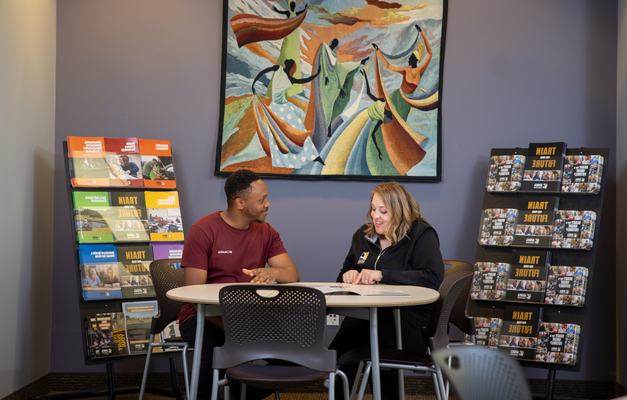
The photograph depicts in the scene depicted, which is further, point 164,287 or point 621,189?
point 621,189

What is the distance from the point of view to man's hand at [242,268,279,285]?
8.68 ft

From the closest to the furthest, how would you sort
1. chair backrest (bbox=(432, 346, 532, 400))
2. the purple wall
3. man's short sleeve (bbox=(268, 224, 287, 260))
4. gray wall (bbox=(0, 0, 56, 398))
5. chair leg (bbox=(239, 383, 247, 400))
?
1. chair backrest (bbox=(432, 346, 532, 400))
2. chair leg (bbox=(239, 383, 247, 400))
3. man's short sleeve (bbox=(268, 224, 287, 260))
4. gray wall (bbox=(0, 0, 56, 398))
5. the purple wall

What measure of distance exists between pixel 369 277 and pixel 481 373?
1.64m

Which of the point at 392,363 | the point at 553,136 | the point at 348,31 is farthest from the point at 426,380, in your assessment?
the point at 348,31

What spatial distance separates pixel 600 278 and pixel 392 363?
236 centimetres

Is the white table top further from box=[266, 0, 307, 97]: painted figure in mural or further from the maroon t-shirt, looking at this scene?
box=[266, 0, 307, 97]: painted figure in mural

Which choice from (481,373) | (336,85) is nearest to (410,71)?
(336,85)

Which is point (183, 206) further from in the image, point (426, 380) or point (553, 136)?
point (553, 136)

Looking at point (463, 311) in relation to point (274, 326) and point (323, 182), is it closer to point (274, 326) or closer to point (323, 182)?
point (274, 326)

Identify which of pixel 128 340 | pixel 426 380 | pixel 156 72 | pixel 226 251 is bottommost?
pixel 426 380

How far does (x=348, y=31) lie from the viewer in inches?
159

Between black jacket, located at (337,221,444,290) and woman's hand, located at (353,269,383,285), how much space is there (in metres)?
0.05

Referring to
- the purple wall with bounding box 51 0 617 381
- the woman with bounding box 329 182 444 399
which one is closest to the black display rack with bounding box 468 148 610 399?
the purple wall with bounding box 51 0 617 381

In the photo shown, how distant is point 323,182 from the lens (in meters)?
4.02
